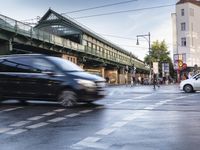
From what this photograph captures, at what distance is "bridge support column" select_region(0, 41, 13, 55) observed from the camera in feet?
132

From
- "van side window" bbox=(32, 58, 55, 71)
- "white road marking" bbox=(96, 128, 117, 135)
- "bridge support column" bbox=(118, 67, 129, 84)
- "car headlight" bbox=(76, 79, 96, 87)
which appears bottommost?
"white road marking" bbox=(96, 128, 117, 135)

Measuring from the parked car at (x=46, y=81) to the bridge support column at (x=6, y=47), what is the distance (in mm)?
26548

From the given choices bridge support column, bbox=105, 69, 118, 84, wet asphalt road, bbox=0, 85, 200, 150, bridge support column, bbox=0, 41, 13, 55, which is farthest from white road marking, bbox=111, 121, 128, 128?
bridge support column, bbox=105, 69, 118, 84

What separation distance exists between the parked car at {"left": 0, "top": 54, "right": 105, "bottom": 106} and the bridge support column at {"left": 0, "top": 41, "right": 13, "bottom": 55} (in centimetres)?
2655

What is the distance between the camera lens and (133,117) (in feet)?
33.6

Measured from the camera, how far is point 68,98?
13133 millimetres

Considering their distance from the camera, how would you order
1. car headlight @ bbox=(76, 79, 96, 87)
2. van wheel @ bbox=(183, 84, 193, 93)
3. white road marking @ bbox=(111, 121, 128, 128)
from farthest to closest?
van wheel @ bbox=(183, 84, 193, 93) < car headlight @ bbox=(76, 79, 96, 87) < white road marking @ bbox=(111, 121, 128, 128)

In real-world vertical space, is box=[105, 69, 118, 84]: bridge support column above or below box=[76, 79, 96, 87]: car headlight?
above

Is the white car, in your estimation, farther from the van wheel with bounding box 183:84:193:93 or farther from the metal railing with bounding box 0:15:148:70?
the metal railing with bounding box 0:15:148:70

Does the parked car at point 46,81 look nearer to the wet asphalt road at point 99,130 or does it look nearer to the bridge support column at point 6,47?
the wet asphalt road at point 99,130

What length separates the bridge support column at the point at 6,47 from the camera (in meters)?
40.2

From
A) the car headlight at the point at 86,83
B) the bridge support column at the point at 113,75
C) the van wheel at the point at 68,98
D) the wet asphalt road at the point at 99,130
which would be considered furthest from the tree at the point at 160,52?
the wet asphalt road at the point at 99,130

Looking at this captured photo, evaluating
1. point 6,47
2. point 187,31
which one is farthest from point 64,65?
point 187,31

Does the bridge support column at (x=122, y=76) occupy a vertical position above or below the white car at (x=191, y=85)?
above
